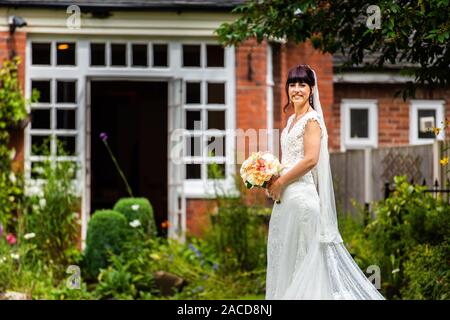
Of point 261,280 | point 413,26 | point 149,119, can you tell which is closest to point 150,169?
point 149,119

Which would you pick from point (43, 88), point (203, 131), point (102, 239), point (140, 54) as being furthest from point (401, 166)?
point (43, 88)

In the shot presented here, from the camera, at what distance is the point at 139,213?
1409 cm

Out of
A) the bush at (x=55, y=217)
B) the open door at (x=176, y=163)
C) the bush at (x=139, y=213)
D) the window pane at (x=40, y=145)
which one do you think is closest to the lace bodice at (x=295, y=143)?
the bush at (x=55, y=217)

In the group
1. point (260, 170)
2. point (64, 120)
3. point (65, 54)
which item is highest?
point (65, 54)

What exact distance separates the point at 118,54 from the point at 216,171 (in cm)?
247

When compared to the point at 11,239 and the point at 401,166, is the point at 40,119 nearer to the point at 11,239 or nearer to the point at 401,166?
the point at 11,239

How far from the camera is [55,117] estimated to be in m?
15.1

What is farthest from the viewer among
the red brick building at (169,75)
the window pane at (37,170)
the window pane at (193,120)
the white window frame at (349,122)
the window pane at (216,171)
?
the white window frame at (349,122)

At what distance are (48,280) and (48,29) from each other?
3960 millimetres

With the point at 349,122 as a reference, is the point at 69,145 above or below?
below

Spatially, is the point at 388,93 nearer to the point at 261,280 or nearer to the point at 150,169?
the point at 150,169

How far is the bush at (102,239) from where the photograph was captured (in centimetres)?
1355

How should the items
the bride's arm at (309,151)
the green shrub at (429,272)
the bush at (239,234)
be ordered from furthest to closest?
the bush at (239,234), the green shrub at (429,272), the bride's arm at (309,151)

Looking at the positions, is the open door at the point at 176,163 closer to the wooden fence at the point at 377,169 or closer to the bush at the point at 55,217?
the bush at the point at 55,217
